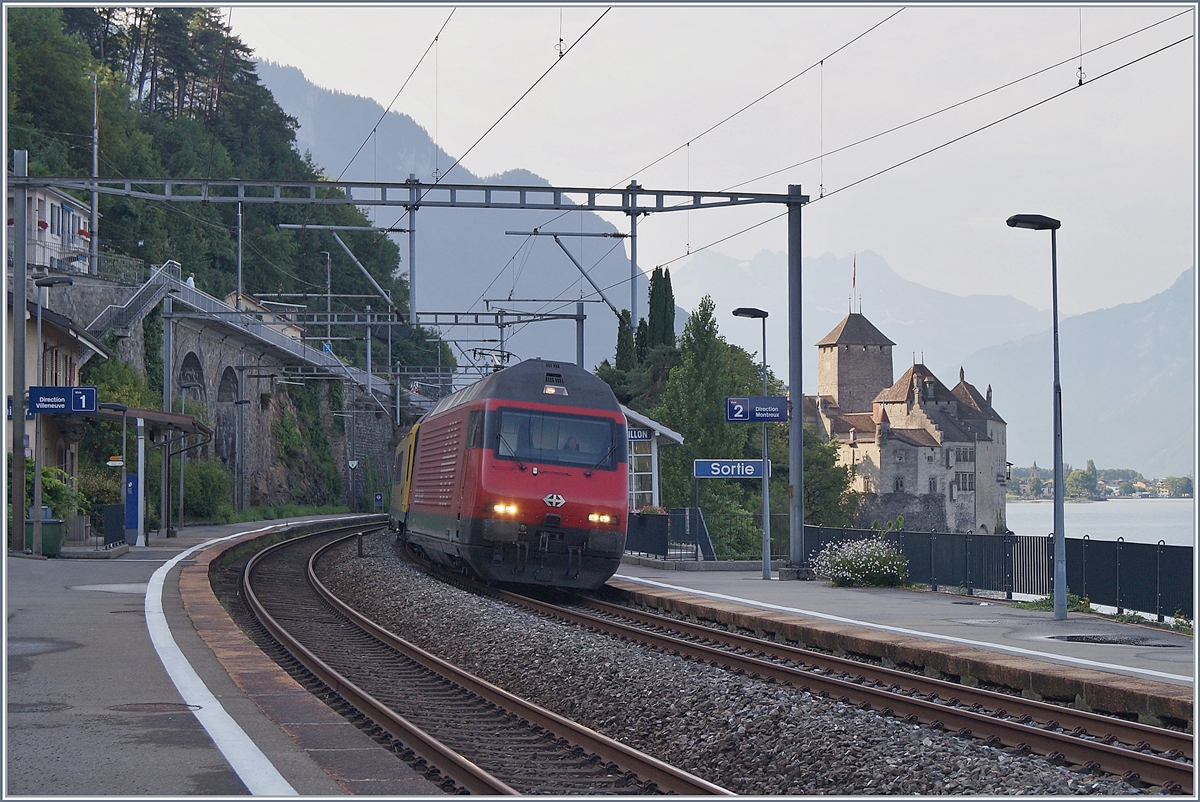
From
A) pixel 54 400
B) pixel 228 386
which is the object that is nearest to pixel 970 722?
pixel 54 400

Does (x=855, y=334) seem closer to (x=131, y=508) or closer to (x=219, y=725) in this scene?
(x=131, y=508)

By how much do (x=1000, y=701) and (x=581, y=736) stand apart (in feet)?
12.3

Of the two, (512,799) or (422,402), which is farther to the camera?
(422,402)

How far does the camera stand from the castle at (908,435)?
136 meters

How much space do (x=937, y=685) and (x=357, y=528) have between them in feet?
142

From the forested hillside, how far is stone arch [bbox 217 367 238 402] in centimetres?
805

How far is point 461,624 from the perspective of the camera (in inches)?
661

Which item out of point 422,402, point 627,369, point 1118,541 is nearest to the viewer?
point 1118,541

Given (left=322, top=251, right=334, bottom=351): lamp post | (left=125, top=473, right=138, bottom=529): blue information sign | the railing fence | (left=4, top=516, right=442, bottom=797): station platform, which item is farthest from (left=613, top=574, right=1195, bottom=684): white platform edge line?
(left=322, top=251, right=334, bottom=351): lamp post

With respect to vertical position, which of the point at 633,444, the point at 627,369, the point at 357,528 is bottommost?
the point at 357,528

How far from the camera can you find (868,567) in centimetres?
2245

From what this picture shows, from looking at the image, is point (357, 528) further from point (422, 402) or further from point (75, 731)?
point (75, 731)

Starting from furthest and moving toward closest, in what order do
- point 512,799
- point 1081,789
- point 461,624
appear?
point 461,624
point 1081,789
point 512,799

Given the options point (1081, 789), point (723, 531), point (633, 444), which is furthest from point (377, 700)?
point (633, 444)
